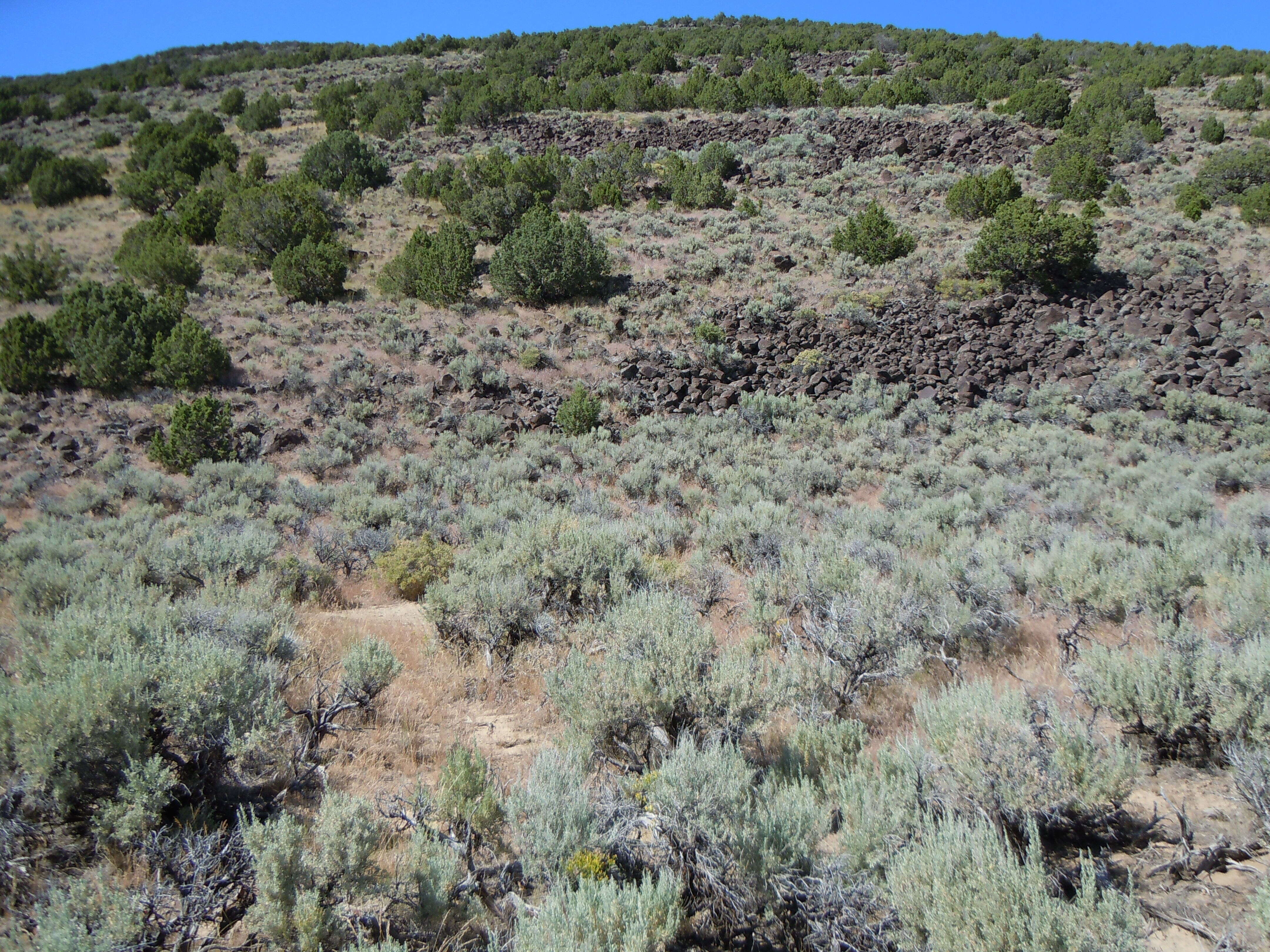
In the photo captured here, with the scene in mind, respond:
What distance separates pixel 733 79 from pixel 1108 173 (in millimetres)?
21086

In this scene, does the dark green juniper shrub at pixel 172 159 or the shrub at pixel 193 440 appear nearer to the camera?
the shrub at pixel 193 440

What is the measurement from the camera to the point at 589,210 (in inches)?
1022

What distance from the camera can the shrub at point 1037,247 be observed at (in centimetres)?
1781

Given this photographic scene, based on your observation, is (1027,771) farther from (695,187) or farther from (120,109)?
(120,109)

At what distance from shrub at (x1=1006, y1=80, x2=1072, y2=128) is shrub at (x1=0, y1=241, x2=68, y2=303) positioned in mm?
38925

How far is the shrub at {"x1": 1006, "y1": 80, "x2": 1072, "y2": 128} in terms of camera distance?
28781mm

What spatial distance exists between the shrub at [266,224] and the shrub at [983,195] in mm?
22750

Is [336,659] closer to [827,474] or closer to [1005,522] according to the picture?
[1005,522]

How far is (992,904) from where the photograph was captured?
2213mm

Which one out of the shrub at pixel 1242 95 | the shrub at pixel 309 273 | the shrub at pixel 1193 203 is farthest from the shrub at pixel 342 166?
the shrub at pixel 1242 95

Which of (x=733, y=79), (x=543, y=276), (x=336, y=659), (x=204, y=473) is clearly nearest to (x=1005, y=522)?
(x=336, y=659)

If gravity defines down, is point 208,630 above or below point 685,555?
above

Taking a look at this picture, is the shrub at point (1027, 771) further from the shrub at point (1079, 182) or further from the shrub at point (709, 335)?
the shrub at point (1079, 182)

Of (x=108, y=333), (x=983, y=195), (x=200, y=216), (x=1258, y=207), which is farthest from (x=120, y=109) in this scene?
(x=1258, y=207)
